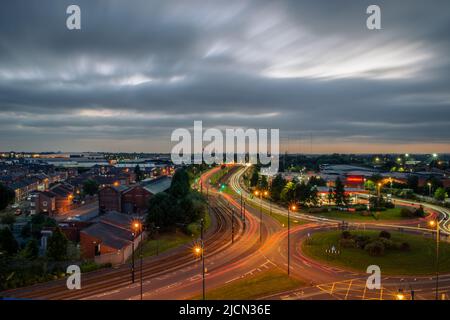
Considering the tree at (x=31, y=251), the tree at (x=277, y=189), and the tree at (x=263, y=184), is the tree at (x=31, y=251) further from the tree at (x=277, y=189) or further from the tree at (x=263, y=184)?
the tree at (x=263, y=184)

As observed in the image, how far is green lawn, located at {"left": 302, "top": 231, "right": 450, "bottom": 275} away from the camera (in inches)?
1334

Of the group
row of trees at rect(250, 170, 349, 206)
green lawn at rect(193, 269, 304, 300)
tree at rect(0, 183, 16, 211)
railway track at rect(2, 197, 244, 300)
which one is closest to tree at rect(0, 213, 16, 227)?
tree at rect(0, 183, 16, 211)

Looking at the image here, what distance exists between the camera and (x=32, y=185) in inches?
4018

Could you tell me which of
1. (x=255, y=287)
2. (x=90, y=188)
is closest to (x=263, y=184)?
(x=90, y=188)

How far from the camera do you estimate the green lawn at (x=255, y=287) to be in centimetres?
2675

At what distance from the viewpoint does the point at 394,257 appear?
3775cm

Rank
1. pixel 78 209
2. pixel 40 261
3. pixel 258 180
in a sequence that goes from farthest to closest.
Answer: pixel 258 180, pixel 78 209, pixel 40 261

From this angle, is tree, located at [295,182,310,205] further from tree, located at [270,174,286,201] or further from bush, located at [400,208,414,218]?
bush, located at [400,208,414,218]

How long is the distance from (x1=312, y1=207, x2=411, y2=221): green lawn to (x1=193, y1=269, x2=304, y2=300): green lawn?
110 feet

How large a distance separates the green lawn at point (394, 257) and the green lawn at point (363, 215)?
14874 millimetres

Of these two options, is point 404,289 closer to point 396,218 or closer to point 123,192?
point 396,218

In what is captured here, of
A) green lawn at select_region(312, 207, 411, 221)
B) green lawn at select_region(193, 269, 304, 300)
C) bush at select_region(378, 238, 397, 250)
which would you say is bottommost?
green lawn at select_region(312, 207, 411, 221)
